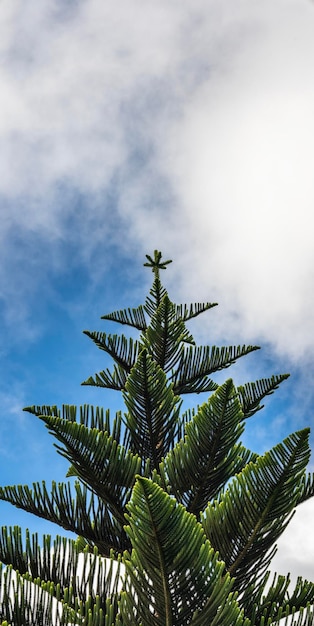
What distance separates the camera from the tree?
2520mm

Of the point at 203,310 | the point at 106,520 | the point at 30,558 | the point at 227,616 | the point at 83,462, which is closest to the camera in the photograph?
the point at 227,616

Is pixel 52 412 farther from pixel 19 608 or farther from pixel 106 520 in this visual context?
pixel 19 608

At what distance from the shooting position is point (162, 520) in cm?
236

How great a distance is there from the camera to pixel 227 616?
254 cm

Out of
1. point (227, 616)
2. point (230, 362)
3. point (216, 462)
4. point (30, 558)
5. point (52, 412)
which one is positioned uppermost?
point (230, 362)

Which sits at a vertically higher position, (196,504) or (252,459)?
(252,459)

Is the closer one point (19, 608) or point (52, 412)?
point (19, 608)

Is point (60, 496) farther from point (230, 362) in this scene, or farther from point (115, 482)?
point (230, 362)

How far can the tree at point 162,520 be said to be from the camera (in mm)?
2520

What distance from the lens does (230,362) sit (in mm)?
5289

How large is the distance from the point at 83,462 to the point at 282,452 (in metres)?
1.29

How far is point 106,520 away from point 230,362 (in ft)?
6.93

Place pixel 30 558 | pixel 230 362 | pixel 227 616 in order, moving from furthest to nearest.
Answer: pixel 230 362
pixel 30 558
pixel 227 616

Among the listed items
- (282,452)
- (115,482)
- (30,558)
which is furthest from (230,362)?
(30,558)
